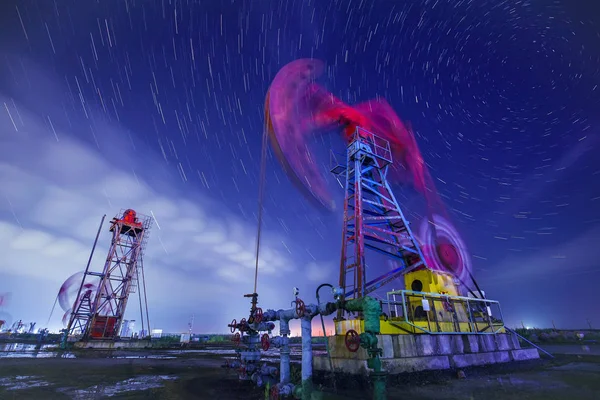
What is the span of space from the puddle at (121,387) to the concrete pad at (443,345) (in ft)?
41.2

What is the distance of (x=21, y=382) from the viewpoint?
427 inches

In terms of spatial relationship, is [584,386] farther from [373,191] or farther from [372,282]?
[373,191]

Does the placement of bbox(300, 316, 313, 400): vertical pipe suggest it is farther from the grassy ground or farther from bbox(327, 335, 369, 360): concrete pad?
bbox(327, 335, 369, 360): concrete pad

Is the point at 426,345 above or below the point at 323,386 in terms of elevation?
above

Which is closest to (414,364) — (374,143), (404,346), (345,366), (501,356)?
(404,346)

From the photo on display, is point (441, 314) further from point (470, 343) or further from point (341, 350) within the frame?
point (341, 350)

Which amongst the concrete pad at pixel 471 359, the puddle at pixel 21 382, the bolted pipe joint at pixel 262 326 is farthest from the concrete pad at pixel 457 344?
the puddle at pixel 21 382

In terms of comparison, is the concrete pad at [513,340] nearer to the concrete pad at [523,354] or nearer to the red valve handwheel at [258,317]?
the concrete pad at [523,354]

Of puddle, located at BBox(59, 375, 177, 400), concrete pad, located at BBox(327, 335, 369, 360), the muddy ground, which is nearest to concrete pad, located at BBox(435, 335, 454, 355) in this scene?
the muddy ground

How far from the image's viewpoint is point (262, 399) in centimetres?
871

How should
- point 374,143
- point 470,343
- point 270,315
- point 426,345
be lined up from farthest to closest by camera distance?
point 374,143, point 470,343, point 426,345, point 270,315

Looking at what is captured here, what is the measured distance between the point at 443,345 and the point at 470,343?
8.50ft

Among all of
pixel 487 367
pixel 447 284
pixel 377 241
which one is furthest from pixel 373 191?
pixel 487 367

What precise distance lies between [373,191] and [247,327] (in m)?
12.7
